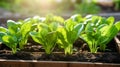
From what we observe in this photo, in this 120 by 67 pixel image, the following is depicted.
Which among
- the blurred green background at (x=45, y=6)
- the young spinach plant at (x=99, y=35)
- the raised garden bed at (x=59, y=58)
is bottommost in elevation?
the raised garden bed at (x=59, y=58)

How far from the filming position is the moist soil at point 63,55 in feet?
5.41

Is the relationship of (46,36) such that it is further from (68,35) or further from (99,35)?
(99,35)

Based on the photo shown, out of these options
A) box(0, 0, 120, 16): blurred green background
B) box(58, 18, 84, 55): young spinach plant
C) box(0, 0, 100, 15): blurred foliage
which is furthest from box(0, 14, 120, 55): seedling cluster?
box(0, 0, 100, 15): blurred foliage

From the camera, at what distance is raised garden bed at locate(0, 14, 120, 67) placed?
1.56 m

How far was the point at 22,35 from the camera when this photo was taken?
1.77 m

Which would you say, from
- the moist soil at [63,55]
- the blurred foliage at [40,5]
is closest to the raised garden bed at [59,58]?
the moist soil at [63,55]

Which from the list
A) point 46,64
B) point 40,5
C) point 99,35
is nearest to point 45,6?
point 40,5

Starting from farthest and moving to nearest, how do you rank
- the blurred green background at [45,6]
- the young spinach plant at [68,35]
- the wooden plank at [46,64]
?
the blurred green background at [45,6], the young spinach plant at [68,35], the wooden plank at [46,64]

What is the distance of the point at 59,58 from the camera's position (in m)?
1.67

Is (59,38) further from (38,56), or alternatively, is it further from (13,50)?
(13,50)

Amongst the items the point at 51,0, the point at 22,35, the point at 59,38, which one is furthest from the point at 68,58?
the point at 51,0

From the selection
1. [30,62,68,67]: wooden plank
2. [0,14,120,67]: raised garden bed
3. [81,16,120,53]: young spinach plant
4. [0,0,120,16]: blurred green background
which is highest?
[0,0,120,16]: blurred green background

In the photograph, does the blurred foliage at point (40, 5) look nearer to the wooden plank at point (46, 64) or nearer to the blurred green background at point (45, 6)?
the blurred green background at point (45, 6)

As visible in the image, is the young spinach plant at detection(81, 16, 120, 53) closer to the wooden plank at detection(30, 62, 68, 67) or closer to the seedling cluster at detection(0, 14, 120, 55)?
the seedling cluster at detection(0, 14, 120, 55)
